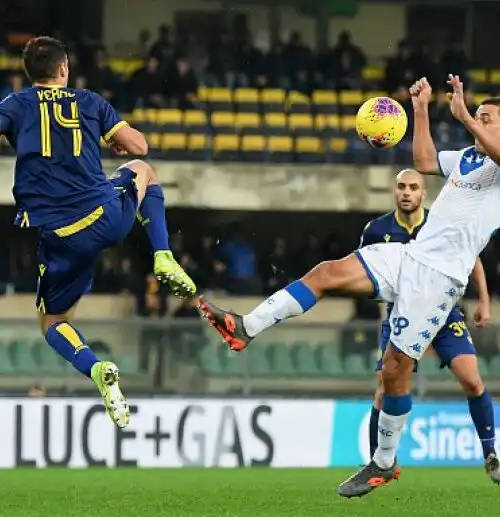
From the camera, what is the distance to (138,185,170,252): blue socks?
9281 millimetres

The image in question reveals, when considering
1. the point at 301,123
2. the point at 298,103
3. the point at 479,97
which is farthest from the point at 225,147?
the point at 479,97

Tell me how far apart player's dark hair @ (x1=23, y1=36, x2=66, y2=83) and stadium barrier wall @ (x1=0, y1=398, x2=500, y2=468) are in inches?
264

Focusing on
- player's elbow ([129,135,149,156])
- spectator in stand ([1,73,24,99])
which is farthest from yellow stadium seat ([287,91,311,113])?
player's elbow ([129,135,149,156])

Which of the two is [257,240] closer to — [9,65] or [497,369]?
[9,65]

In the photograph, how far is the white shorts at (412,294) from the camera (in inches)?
359

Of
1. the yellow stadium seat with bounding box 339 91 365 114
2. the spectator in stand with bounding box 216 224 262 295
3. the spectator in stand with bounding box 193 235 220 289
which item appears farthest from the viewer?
the yellow stadium seat with bounding box 339 91 365 114

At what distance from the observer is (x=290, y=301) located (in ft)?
29.1

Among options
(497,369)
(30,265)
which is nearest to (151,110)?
(30,265)

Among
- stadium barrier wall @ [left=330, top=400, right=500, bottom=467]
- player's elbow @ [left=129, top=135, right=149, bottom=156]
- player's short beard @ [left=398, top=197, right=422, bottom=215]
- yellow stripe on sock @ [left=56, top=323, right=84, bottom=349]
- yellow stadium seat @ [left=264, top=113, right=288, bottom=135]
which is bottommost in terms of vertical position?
stadium barrier wall @ [left=330, top=400, right=500, bottom=467]

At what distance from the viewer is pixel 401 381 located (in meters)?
9.29

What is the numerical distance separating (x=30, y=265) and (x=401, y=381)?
44.7 ft

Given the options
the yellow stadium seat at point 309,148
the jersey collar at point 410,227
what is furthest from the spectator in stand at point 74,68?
the jersey collar at point 410,227

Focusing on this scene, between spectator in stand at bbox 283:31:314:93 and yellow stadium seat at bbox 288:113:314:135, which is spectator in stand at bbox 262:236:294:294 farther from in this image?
spectator in stand at bbox 283:31:314:93

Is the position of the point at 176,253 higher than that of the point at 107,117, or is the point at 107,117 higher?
the point at 107,117
